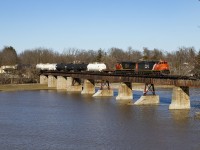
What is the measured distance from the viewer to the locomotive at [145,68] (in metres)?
77.8

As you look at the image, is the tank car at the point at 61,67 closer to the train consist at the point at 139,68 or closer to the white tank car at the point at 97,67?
the train consist at the point at 139,68

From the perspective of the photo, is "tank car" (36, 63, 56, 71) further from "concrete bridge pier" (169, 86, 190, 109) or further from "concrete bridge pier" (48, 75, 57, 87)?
"concrete bridge pier" (169, 86, 190, 109)

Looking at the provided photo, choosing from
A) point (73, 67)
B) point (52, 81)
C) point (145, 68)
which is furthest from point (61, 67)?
point (145, 68)

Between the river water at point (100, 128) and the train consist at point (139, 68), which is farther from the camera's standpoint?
the train consist at point (139, 68)

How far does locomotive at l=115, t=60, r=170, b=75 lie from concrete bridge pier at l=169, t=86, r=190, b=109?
15.2 meters

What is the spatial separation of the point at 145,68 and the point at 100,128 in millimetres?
34527

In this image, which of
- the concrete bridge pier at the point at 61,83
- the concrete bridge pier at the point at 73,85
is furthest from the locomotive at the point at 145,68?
the concrete bridge pier at the point at 61,83

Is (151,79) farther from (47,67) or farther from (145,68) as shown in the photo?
(47,67)

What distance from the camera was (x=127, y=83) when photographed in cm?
8288

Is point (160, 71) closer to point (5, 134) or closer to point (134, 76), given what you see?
point (134, 76)

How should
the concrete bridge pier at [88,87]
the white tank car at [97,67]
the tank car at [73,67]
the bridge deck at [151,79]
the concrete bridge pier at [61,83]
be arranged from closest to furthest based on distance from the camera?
the bridge deck at [151,79] < the concrete bridge pier at [88,87] < the white tank car at [97,67] < the tank car at [73,67] < the concrete bridge pier at [61,83]

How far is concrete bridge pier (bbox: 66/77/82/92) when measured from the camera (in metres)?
116

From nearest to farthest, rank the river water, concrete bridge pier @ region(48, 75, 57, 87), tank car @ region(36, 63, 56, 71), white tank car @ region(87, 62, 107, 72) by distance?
1. the river water
2. white tank car @ region(87, 62, 107, 72)
3. concrete bridge pier @ region(48, 75, 57, 87)
4. tank car @ region(36, 63, 56, 71)

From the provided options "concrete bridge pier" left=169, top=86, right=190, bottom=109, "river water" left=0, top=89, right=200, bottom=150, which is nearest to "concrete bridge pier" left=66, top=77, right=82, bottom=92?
"river water" left=0, top=89, right=200, bottom=150
